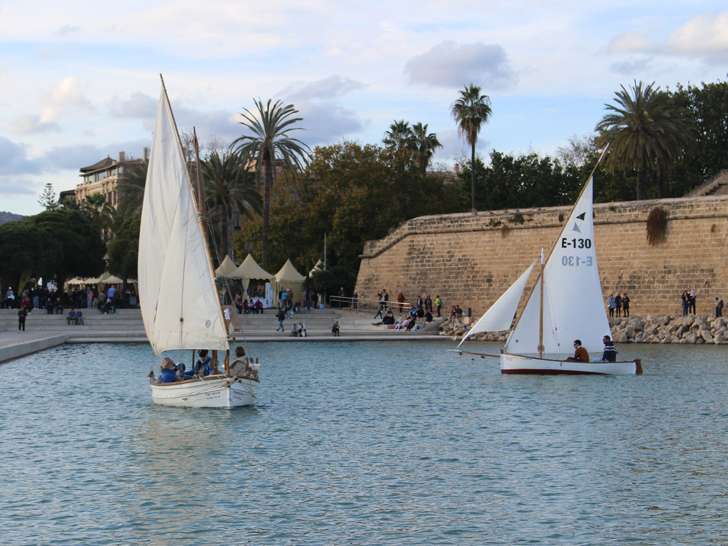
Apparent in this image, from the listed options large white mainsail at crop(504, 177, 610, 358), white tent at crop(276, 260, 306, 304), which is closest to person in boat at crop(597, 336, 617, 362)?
large white mainsail at crop(504, 177, 610, 358)

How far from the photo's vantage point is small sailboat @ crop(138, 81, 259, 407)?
1644cm

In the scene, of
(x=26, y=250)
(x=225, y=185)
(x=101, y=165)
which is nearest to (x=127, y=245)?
(x=26, y=250)

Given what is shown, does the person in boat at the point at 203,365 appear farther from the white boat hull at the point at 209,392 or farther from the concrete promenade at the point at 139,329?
the concrete promenade at the point at 139,329

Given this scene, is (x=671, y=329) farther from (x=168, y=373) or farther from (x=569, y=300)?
(x=168, y=373)

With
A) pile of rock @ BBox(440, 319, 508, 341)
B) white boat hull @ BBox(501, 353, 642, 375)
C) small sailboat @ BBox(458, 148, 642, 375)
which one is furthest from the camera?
pile of rock @ BBox(440, 319, 508, 341)

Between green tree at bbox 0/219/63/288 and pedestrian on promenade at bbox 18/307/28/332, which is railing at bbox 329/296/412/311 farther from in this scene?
pedestrian on promenade at bbox 18/307/28/332

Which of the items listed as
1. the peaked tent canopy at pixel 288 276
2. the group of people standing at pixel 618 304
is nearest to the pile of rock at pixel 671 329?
the group of people standing at pixel 618 304

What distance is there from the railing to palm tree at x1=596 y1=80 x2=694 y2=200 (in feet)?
43.6

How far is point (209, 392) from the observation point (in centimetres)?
1664

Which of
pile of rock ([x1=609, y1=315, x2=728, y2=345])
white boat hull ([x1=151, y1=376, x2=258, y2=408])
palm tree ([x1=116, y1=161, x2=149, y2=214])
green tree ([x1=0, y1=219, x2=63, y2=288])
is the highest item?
palm tree ([x1=116, y1=161, x2=149, y2=214])

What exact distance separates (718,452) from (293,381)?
1191cm

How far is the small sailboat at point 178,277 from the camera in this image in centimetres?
1644

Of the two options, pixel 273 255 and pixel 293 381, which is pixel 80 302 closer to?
pixel 273 255

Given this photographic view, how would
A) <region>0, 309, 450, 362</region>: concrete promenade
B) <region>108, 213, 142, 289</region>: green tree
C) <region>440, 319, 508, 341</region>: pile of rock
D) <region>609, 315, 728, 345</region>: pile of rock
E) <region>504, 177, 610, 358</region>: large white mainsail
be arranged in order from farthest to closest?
1. <region>108, 213, 142, 289</region>: green tree
2. <region>440, 319, 508, 341</region>: pile of rock
3. <region>0, 309, 450, 362</region>: concrete promenade
4. <region>609, 315, 728, 345</region>: pile of rock
5. <region>504, 177, 610, 358</region>: large white mainsail
